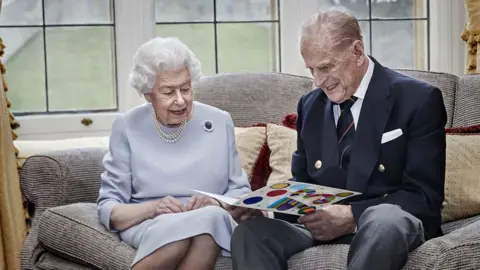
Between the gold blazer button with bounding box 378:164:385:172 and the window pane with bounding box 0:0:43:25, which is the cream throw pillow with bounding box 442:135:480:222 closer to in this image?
the gold blazer button with bounding box 378:164:385:172

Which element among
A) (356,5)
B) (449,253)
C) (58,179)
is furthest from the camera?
(356,5)

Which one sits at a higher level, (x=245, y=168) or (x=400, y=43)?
(x=400, y=43)

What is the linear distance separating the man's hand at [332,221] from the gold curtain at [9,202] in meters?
1.38

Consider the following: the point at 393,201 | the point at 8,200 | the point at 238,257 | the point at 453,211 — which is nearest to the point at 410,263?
the point at 393,201

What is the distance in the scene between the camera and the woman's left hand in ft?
8.73

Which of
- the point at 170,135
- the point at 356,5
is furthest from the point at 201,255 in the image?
the point at 356,5

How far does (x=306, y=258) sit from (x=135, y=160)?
2.23 feet

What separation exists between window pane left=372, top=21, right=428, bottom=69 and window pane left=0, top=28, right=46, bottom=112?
161cm

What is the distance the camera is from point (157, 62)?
271 cm

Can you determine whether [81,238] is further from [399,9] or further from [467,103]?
[399,9]

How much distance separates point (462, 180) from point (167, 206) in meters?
0.98

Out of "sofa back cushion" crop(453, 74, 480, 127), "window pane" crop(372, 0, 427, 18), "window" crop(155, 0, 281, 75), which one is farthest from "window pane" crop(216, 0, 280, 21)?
"sofa back cushion" crop(453, 74, 480, 127)

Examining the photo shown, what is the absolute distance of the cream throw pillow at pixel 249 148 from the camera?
3182 mm

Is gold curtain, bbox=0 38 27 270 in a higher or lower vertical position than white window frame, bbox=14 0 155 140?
lower
